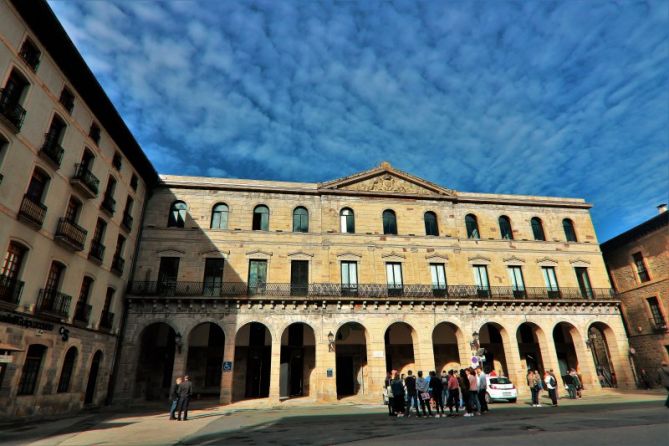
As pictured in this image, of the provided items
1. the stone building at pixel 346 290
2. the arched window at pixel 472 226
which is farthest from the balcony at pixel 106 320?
the arched window at pixel 472 226

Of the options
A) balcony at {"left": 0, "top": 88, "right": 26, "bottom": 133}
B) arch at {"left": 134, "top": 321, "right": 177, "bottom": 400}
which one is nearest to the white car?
arch at {"left": 134, "top": 321, "right": 177, "bottom": 400}

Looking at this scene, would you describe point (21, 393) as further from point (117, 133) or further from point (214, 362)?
point (117, 133)

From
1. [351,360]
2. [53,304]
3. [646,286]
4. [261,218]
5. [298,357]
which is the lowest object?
[351,360]

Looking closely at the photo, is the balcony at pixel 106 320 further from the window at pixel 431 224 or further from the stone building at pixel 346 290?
the window at pixel 431 224

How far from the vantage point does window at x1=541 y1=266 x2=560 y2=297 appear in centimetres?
2683

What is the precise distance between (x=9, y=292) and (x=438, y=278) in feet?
75.0

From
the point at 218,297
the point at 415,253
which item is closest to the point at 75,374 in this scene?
the point at 218,297

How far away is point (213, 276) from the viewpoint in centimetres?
2392

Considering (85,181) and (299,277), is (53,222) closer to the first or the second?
(85,181)

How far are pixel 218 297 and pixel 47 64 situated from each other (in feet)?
46.7

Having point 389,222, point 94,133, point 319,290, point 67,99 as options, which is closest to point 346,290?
point 319,290

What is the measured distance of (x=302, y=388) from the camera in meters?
24.5

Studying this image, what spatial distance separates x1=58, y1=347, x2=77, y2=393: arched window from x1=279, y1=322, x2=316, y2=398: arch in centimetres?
1155

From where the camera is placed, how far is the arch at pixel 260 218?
25.8 metres
